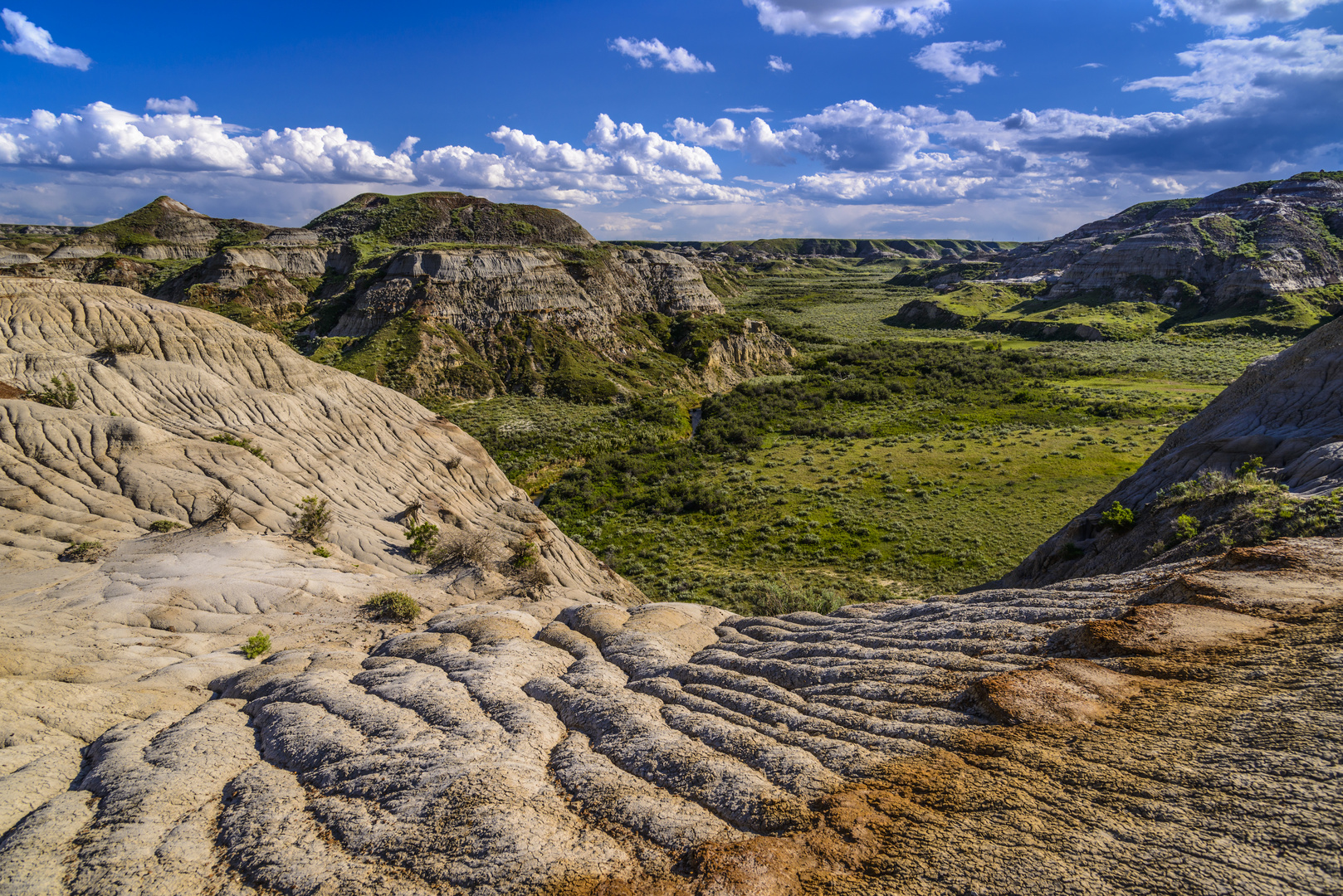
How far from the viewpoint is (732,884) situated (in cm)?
583

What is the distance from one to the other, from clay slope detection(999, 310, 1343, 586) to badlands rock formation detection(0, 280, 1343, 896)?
6.54m

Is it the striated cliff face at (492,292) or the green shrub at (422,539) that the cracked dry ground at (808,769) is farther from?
the striated cliff face at (492,292)

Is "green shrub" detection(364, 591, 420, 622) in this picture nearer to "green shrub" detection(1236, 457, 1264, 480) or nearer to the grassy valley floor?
the grassy valley floor

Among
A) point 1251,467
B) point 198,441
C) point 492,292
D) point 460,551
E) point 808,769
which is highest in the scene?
point 492,292

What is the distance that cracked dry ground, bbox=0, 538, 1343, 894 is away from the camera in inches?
227

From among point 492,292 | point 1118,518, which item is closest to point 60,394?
point 1118,518

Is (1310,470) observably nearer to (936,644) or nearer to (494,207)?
(936,644)

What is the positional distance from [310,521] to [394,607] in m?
7.66

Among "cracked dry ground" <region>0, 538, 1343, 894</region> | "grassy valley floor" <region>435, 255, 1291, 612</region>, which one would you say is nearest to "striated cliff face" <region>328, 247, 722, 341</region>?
"grassy valley floor" <region>435, 255, 1291, 612</region>

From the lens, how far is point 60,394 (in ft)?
78.6

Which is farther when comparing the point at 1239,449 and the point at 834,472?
the point at 834,472

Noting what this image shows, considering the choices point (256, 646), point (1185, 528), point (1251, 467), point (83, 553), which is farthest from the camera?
point (1251, 467)

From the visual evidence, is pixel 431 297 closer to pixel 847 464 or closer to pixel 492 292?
pixel 492 292

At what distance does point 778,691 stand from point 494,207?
373ft
